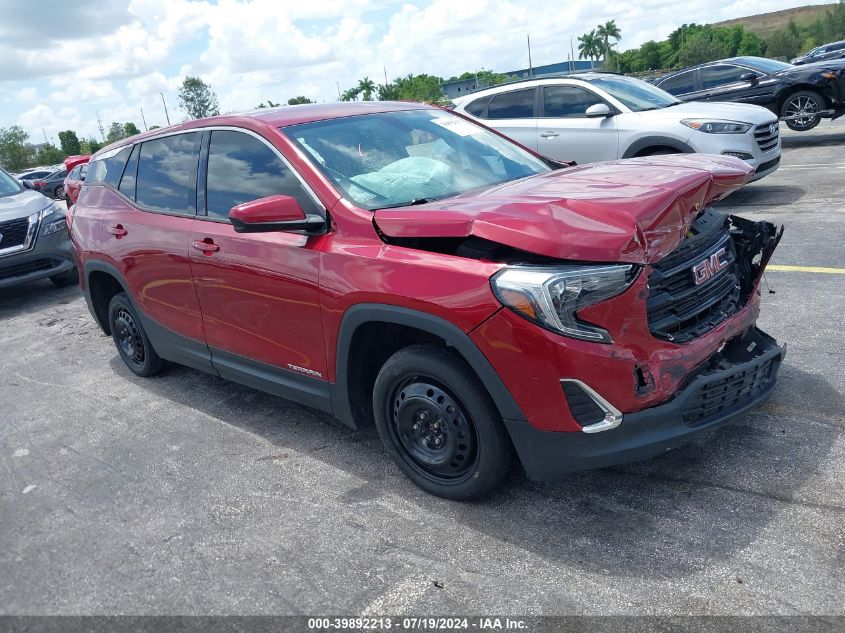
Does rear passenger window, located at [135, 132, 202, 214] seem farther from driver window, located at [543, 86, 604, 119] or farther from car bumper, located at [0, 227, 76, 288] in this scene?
driver window, located at [543, 86, 604, 119]

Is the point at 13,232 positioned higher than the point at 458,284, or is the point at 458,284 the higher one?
the point at 458,284

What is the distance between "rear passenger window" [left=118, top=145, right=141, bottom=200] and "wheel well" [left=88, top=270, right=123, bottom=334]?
0.69m

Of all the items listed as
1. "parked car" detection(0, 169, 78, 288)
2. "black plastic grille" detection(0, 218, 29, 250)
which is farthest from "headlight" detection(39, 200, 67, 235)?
"black plastic grille" detection(0, 218, 29, 250)

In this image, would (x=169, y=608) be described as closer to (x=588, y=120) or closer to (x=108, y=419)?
(x=108, y=419)

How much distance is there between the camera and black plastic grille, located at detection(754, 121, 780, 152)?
888 cm

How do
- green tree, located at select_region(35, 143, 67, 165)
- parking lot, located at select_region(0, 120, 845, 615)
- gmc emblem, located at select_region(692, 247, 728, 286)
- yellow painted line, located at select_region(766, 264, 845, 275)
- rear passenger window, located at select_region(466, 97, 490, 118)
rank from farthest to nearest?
green tree, located at select_region(35, 143, 67, 165) → rear passenger window, located at select_region(466, 97, 490, 118) → yellow painted line, located at select_region(766, 264, 845, 275) → gmc emblem, located at select_region(692, 247, 728, 286) → parking lot, located at select_region(0, 120, 845, 615)

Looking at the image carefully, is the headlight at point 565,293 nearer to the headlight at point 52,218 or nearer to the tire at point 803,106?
the headlight at point 52,218

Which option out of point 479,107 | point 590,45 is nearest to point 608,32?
point 590,45

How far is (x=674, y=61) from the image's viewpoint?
276 ft

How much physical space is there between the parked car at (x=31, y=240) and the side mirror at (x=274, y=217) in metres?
6.35

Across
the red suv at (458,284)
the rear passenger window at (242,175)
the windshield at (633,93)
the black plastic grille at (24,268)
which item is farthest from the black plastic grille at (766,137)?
the black plastic grille at (24,268)

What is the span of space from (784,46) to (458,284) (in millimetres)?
86137

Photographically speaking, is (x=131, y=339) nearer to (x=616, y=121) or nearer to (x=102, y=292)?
(x=102, y=292)

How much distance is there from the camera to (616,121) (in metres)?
9.23
